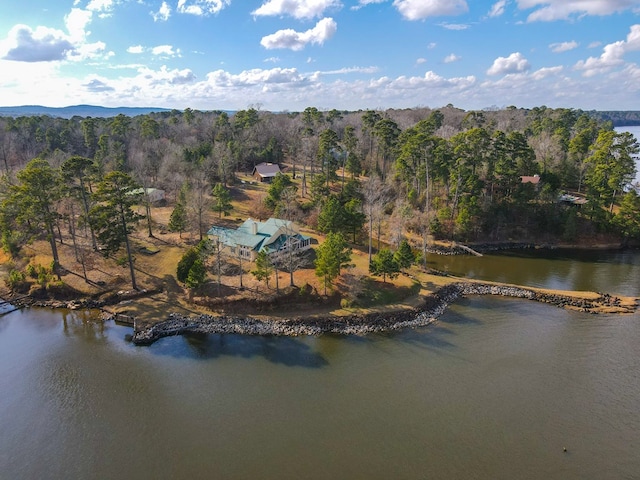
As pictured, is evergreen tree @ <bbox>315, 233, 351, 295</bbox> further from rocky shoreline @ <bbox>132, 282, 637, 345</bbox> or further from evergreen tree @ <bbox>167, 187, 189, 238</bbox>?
evergreen tree @ <bbox>167, 187, 189, 238</bbox>

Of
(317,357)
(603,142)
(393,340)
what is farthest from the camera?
(603,142)

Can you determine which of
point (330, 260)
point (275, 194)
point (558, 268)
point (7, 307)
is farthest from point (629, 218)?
point (7, 307)

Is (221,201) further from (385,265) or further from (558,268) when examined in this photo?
(558,268)

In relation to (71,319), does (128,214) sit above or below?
above

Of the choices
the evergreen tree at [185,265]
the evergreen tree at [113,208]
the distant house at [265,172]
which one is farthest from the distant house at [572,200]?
the evergreen tree at [113,208]

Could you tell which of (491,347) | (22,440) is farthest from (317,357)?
(22,440)

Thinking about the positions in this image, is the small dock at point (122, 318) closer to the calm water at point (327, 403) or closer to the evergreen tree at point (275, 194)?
the calm water at point (327, 403)

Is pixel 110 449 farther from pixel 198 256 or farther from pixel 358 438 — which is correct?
pixel 198 256

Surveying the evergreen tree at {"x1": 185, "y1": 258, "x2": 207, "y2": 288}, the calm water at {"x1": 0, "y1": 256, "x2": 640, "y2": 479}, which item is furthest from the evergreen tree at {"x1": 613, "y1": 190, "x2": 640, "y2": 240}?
the evergreen tree at {"x1": 185, "y1": 258, "x2": 207, "y2": 288}
